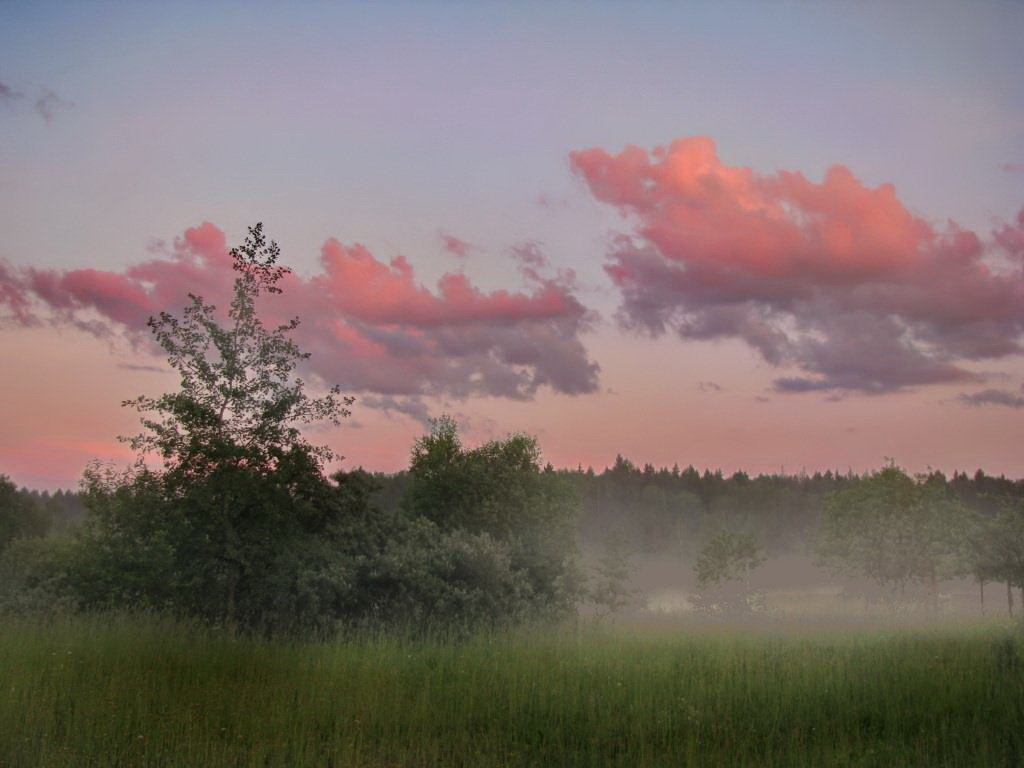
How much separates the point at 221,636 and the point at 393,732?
753 cm

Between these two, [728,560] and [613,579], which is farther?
[728,560]

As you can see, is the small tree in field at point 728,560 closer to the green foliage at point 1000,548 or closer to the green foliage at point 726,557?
the green foliage at point 726,557

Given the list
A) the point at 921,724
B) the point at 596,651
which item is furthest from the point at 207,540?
the point at 921,724

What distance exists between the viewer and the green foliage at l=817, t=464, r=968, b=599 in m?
46.7

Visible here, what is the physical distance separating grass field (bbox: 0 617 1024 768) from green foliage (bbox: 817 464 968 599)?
29.9 metres

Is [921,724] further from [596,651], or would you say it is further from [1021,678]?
[596,651]

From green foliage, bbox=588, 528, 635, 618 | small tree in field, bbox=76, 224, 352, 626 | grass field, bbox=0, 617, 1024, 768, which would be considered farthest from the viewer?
green foliage, bbox=588, 528, 635, 618

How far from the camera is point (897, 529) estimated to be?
46594 millimetres

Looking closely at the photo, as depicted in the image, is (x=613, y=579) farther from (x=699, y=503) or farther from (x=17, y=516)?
(x=699, y=503)

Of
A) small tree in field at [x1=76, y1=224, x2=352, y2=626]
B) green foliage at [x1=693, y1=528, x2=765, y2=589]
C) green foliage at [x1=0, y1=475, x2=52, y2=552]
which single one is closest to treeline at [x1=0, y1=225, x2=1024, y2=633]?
small tree in field at [x1=76, y1=224, x2=352, y2=626]

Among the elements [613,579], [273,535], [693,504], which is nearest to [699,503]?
[693,504]

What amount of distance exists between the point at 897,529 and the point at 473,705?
3925 centimetres

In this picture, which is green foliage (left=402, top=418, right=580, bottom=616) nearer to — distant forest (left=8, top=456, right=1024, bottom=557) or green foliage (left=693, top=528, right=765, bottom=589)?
green foliage (left=693, top=528, right=765, bottom=589)

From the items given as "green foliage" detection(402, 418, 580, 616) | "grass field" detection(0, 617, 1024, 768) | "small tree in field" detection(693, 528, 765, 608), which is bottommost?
"small tree in field" detection(693, 528, 765, 608)
